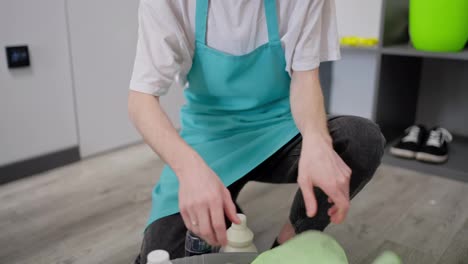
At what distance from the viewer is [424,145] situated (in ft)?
4.95

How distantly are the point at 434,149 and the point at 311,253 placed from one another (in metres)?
1.13

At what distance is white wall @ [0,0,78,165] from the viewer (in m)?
1.29

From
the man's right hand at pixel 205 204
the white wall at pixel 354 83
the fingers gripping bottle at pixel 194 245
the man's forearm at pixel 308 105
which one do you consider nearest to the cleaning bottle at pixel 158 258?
the man's right hand at pixel 205 204

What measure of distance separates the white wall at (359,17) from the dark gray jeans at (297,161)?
1127 mm

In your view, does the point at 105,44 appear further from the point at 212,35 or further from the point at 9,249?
the point at 212,35

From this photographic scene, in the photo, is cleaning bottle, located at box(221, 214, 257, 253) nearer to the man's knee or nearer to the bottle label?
the bottle label

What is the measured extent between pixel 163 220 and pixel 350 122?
0.35 meters

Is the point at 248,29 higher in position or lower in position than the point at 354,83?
higher

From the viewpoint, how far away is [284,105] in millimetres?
831

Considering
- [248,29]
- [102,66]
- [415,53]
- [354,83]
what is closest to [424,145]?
[415,53]

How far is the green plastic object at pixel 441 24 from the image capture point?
1332 mm

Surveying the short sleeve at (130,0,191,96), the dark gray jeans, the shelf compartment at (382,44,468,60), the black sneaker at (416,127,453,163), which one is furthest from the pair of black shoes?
the short sleeve at (130,0,191,96)

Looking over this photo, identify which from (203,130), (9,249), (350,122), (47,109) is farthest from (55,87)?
(350,122)

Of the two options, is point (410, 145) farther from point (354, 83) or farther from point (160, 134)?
point (160, 134)
